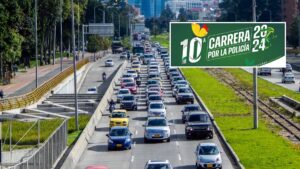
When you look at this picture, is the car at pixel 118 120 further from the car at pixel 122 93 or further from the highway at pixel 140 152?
the car at pixel 122 93

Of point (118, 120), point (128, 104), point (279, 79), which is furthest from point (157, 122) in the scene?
point (279, 79)

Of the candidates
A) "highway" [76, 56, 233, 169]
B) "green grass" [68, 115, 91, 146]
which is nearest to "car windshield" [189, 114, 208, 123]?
"highway" [76, 56, 233, 169]

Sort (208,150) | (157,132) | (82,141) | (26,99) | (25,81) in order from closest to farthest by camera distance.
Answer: (208,150) → (82,141) → (157,132) → (26,99) → (25,81)

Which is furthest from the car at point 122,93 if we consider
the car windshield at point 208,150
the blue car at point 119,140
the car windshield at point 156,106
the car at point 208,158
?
the car at point 208,158

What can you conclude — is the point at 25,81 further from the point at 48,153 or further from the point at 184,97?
the point at 48,153

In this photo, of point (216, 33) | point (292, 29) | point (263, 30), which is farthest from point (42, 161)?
point (292, 29)

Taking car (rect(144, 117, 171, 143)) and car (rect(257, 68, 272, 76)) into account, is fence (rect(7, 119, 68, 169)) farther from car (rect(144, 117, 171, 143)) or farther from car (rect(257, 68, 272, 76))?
car (rect(257, 68, 272, 76))
